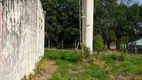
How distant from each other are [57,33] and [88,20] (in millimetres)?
19548

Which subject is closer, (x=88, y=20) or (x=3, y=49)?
(x=3, y=49)

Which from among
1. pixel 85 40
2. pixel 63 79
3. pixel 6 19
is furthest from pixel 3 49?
pixel 85 40

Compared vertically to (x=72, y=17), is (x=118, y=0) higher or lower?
higher

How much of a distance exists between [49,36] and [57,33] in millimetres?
1211

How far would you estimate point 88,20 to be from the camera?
640 inches

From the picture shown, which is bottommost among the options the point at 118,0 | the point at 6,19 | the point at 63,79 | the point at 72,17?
the point at 63,79

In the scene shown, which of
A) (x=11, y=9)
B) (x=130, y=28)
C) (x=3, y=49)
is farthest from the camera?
(x=130, y=28)

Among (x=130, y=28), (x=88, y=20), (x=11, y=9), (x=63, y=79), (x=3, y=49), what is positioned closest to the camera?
(x=3, y=49)

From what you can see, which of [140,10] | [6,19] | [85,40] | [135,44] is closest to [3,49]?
[6,19]

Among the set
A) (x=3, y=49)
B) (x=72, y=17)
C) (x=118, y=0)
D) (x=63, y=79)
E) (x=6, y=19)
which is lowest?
(x=63, y=79)

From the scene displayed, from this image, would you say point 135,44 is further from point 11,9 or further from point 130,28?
point 11,9

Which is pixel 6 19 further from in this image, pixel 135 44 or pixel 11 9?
pixel 135 44

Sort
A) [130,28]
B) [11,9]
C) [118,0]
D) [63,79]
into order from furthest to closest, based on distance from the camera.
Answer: [118,0] < [130,28] < [63,79] < [11,9]

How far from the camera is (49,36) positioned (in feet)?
119
